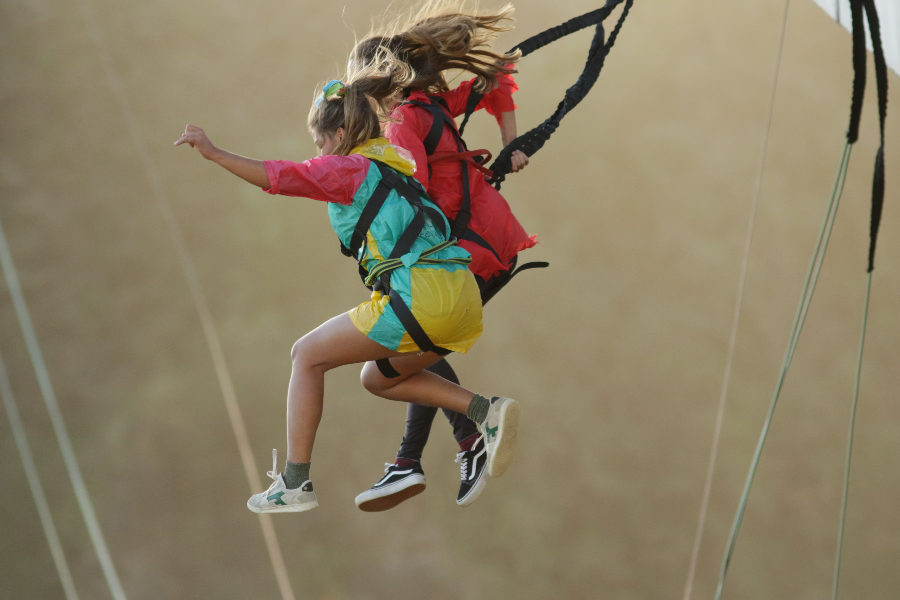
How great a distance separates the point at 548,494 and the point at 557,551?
9.2 inches

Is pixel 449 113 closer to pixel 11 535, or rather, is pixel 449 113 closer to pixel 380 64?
pixel 380 64

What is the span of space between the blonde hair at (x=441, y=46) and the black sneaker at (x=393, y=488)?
86 centimetres

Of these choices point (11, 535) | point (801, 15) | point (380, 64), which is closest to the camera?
point (380, 64)

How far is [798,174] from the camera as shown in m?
3.70

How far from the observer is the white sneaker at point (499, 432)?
1.82 metres

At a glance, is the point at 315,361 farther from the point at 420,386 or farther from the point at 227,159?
the point at 227,159

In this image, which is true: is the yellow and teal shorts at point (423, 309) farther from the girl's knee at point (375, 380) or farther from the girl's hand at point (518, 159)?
the girl's hand at point (518, 159)

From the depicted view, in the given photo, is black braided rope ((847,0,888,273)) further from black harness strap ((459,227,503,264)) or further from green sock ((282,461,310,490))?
green sock ((282,461,310,490))

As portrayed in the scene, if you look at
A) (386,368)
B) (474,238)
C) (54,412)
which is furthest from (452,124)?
(54,412)

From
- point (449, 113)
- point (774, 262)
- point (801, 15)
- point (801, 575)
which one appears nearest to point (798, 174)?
point (774, 262)

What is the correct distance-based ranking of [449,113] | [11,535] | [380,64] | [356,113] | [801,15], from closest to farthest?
1. [356,113]
2. [380,64]
3. [449,113]
4. [11,535]
5. [801,15]

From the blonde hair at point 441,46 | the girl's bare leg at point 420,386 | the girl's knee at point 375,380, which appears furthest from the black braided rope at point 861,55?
the girl's knee at point 375,380

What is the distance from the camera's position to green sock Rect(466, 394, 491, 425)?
1.83 metres

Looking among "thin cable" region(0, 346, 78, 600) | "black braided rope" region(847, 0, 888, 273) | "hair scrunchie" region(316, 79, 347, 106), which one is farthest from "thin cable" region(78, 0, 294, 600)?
"black braided rope" region(847, 0, 888, 273)
